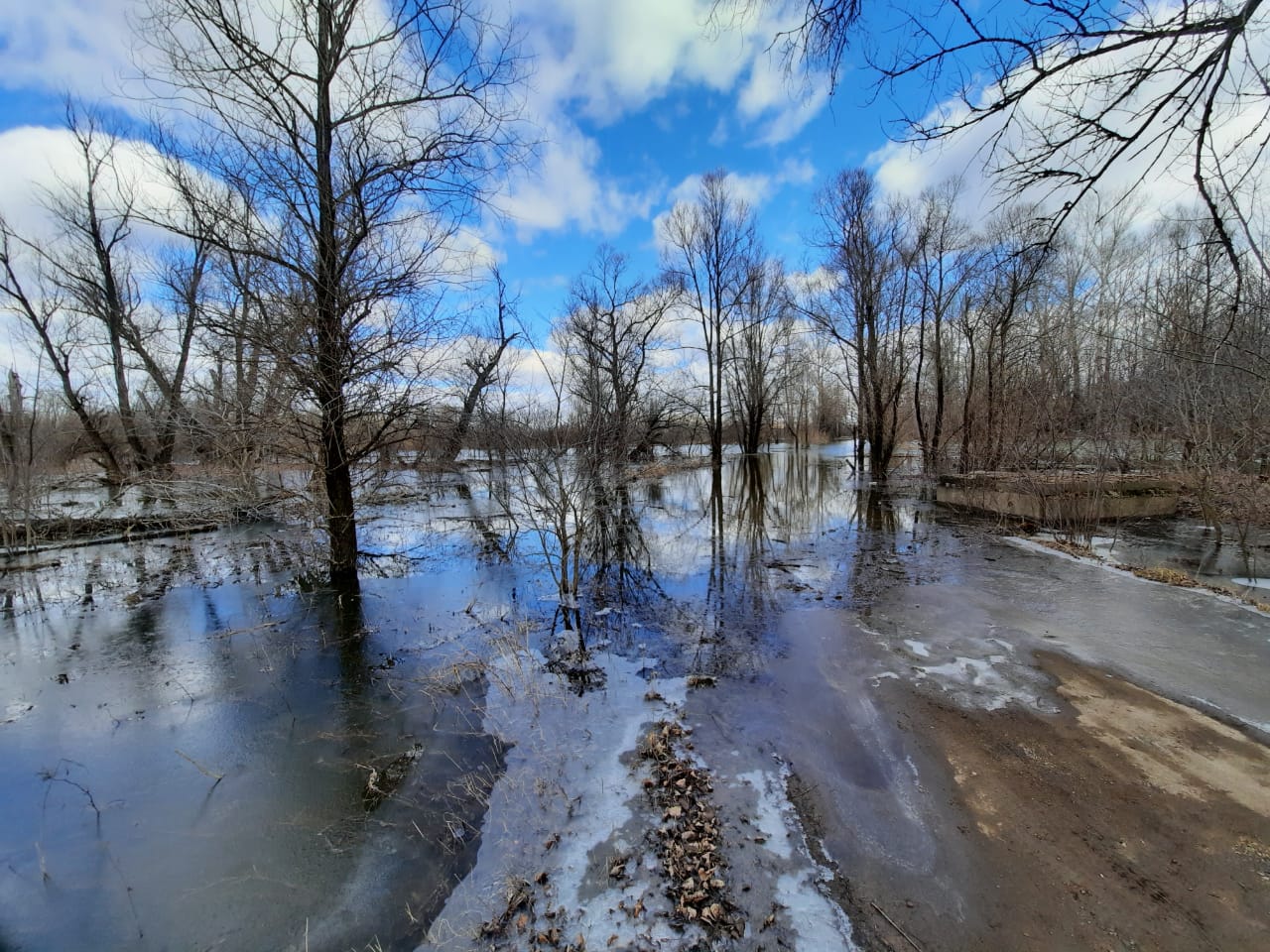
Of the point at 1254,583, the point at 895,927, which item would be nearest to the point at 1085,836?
the point at 895,927

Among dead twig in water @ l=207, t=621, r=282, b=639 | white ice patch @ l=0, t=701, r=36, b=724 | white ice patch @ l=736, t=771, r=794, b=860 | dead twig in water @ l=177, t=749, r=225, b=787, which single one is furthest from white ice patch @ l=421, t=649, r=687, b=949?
white ice patch @ l=0, t=701, r=36, b=724

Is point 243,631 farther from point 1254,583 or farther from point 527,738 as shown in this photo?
point 1254,583

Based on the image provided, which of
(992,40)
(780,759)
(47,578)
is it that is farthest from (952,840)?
(47,578)

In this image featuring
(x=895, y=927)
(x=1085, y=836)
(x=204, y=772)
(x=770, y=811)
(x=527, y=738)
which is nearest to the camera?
(x=895, y=927)

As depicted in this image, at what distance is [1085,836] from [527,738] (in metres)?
3.53

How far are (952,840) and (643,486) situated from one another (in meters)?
17.3

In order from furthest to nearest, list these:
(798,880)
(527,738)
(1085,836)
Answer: (527,738) → (1085,836) → (798,880)

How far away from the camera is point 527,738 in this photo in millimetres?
3936

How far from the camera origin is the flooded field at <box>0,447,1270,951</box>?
2514 mm

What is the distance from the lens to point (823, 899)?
2.44 meters

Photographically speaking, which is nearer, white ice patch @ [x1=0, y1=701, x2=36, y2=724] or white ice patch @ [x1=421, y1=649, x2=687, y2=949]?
white ice patch @ [x1=421, y1=649, x2=687, y2=949]

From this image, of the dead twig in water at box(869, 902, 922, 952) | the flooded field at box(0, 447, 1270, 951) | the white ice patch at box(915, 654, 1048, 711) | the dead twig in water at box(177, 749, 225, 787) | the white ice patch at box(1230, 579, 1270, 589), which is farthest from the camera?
the white ice patch at box(1230, 579, 1270, 589)

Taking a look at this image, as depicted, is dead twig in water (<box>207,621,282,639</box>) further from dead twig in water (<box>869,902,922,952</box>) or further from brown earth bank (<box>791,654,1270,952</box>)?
dead twig in water (<box>869,902,922,952</box>)

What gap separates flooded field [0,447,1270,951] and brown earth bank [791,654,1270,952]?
0.04 metres
